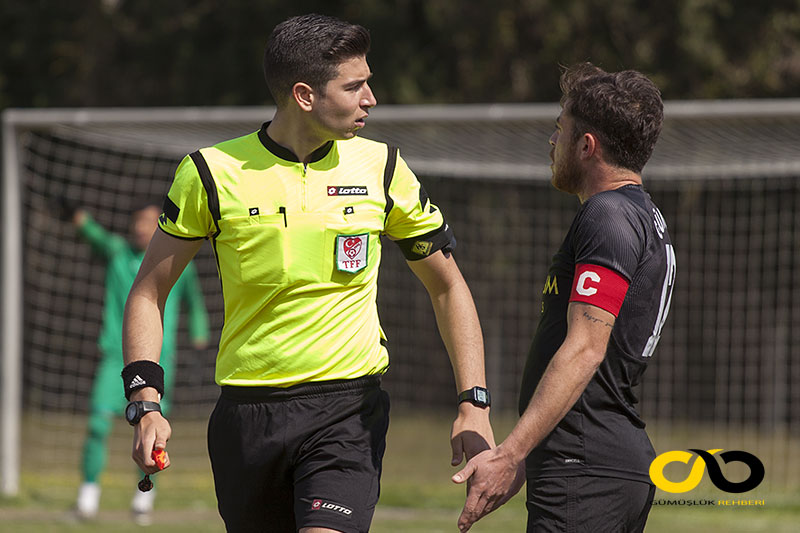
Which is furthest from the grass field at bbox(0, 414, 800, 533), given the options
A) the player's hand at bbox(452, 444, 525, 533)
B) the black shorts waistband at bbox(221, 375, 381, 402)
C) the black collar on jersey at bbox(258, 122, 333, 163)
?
the player's hand at bbox(452, 444, 525, 533)

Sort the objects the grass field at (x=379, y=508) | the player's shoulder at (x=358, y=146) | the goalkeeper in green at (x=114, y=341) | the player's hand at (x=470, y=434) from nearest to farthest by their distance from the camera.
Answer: the player's hand at (x=470, y=434), the player's shoulder at (x=358, y=146), the grass field at (x=379, y=508), the goalkeeper in green at (x=114, y=341)

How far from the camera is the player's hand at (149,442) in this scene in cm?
322

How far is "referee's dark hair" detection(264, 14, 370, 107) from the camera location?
3438 mm

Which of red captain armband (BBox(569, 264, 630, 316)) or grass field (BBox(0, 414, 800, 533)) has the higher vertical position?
red captain armband (BBox(569, 264, 630, 316))

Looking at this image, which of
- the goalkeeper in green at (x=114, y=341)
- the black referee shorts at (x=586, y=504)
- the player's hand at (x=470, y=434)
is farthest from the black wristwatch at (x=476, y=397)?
the goalkeeper in green at (x=114, y=341)

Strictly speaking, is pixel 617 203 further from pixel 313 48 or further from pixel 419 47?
pixel 419 47

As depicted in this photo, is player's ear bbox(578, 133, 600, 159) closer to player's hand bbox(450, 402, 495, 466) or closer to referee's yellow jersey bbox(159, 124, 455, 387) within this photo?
referee's yellow jersey bbox(159, 124, 455, 387)

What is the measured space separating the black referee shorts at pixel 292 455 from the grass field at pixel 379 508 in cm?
418

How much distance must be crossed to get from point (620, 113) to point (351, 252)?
3.12 ft

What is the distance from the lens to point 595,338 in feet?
9.78

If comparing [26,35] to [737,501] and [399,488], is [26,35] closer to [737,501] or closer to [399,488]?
[399,488]

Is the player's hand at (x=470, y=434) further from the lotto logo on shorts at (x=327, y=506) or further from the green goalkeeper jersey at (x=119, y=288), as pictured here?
the green goalkeeper jersey at (x=119, y=288)

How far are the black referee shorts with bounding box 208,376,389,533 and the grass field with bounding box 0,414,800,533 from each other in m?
4.18

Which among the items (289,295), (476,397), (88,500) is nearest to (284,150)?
(289,295)
